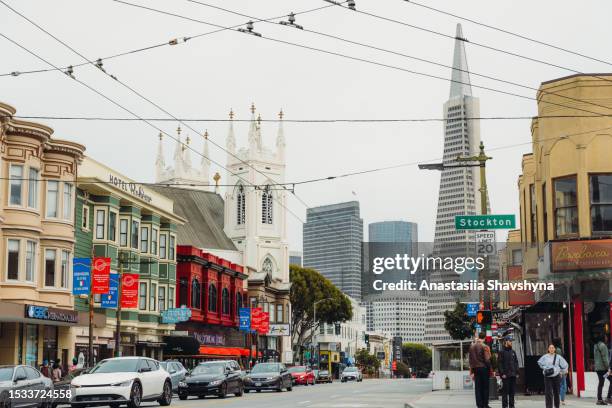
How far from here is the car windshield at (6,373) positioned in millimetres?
22016

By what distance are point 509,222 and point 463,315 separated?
67926 mm

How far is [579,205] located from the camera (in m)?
28.3

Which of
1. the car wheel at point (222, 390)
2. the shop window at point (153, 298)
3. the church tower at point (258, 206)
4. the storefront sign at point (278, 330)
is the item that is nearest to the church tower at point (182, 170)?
the church tower at point (258, 206)

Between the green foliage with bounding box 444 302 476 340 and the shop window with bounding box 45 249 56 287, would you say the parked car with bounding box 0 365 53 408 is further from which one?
the green foliage with bounding box 444 302 476 340

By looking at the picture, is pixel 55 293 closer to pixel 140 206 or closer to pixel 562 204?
pixel 140 206

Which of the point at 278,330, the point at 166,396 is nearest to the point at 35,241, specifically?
the point at 166,396

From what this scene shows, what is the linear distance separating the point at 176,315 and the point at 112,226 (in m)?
8.40

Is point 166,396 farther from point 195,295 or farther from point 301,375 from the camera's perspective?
point 195,295

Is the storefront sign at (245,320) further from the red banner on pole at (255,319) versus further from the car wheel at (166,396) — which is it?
the car wheel at (166,396)

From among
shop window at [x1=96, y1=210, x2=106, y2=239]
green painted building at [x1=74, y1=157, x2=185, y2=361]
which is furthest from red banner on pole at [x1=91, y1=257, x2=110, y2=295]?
shop window at [x1=96, y1=210, x2=106, y2=239]

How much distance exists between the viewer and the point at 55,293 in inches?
1764

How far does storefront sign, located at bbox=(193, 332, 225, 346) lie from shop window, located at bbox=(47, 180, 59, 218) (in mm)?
27189

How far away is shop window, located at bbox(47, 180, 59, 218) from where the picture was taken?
45.0 metres

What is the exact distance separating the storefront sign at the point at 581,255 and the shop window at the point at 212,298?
50.6 m
